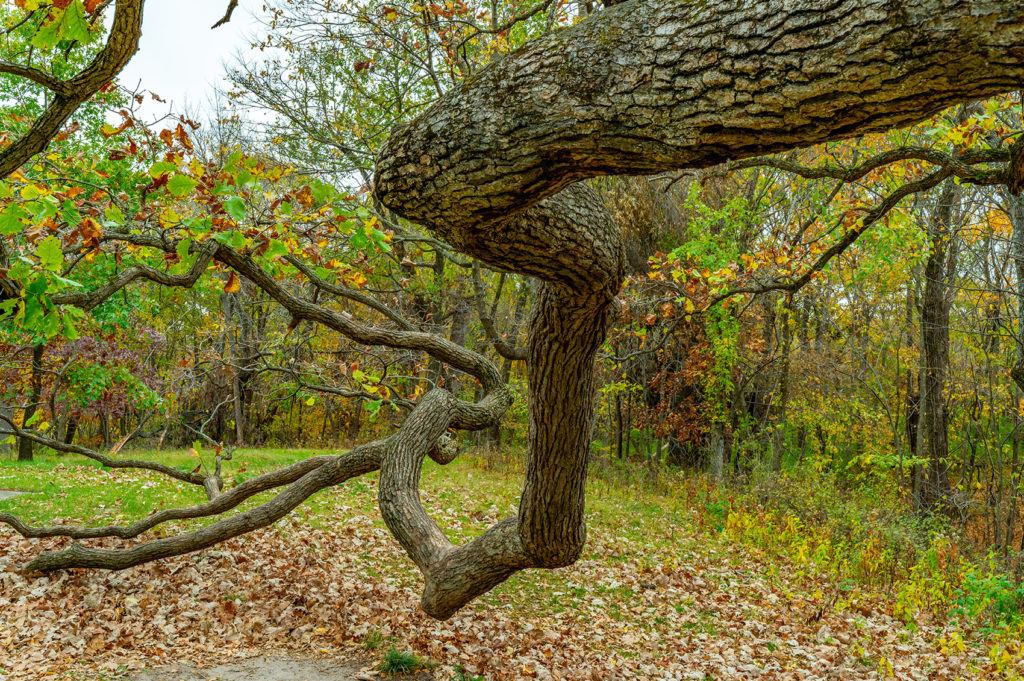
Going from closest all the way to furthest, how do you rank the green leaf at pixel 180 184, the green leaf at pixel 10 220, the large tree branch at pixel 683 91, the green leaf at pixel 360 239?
the large tree branch at pixel 683 91 → the green leaf at pixel 10 220 → the green leaf at pixel 180 184 → the green leaf at pixel 360 239

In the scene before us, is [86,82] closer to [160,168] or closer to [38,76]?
[38,76]

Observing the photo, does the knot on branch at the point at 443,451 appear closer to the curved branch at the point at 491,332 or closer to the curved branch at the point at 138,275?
the curved branch at the point at 491,332

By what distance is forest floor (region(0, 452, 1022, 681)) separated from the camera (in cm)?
564

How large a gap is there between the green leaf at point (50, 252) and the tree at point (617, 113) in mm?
1537

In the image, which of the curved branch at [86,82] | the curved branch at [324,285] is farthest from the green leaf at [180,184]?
the curved branch at [324,285]

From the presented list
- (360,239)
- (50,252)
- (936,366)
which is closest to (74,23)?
(50,252)

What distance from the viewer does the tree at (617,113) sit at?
4.63ft


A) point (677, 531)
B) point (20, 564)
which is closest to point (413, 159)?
point (20, 564)

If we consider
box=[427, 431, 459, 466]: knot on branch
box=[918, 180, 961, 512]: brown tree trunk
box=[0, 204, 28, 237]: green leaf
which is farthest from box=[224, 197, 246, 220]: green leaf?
box=[918, 180, 961, 512]: brown tree trunk

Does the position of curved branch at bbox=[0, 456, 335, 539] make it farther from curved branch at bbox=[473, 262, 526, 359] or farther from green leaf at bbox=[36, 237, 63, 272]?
green leaf at bbox=[36, 237, 63, 272]

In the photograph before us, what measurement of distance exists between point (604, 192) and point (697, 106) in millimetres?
14578

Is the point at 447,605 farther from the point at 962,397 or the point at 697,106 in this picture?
the point at 962,397

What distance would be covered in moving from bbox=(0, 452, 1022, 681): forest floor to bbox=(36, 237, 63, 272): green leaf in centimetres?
395

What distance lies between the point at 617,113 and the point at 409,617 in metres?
6.22
